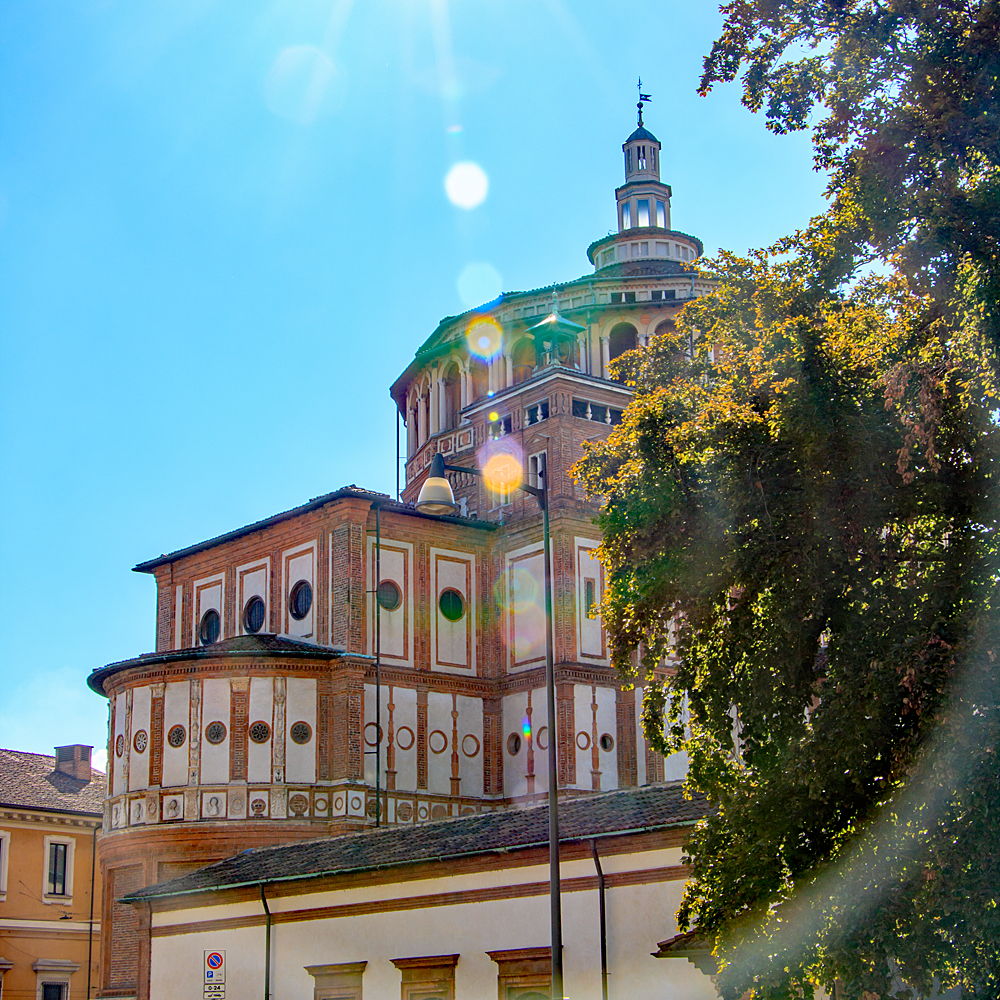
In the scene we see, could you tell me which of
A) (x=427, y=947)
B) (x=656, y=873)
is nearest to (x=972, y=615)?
(x=656, y=873)

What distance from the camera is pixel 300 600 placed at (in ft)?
136

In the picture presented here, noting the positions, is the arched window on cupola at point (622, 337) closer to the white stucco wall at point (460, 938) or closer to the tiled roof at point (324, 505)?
the tiled roof at point (324, 505)

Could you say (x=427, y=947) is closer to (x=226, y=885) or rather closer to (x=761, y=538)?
(x=226, y=885)

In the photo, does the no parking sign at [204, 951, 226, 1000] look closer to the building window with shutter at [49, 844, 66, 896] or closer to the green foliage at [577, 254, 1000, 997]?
the green foliage at [577, 254, 1000, 997]

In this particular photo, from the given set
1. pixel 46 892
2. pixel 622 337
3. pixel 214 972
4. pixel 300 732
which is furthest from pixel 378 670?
pixel 46 892

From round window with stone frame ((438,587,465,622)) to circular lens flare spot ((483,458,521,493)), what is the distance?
133 inches

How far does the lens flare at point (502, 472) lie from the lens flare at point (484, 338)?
7.05 metres

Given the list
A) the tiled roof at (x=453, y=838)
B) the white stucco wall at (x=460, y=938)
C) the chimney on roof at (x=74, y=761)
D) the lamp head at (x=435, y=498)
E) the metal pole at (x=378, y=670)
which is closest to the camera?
the white stucco wall at (x=460, y=938)

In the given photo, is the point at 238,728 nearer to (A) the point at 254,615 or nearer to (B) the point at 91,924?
(A) the point at 254,615

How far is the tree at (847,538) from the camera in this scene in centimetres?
1432

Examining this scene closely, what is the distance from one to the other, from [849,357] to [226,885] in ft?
57.4

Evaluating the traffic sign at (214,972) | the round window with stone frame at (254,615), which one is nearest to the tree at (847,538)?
the traffic sign at (214,972)

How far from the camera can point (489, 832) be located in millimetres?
25078

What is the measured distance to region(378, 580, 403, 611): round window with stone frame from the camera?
1590 inches
